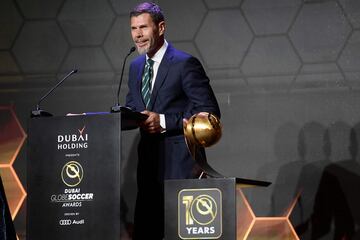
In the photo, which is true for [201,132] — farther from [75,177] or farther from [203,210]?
[75,177]

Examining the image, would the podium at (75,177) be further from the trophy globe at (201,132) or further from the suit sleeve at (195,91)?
the suit sleeve at (195,91)

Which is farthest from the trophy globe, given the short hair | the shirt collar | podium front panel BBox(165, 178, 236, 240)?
the short hair

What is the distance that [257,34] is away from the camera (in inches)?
168

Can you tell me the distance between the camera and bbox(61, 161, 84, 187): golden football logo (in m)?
2.86

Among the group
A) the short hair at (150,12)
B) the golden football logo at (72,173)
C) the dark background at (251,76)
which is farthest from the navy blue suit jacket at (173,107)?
the dark background at (251,76)

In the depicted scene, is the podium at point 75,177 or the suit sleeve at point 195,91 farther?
the suit sleeve at point 195,91

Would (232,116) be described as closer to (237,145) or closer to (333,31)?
A: (237,145)

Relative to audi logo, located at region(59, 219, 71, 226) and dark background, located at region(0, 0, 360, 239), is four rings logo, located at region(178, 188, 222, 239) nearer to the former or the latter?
audi logo, located at region(59, 219, 71, 226)

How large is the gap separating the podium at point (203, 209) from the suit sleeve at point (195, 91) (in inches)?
20.2

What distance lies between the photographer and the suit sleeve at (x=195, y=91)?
3.24 meters

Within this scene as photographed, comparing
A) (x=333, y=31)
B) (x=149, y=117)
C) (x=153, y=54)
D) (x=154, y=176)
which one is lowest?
(x=154, y=176)

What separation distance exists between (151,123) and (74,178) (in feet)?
1.40

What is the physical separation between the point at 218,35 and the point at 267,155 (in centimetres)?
80

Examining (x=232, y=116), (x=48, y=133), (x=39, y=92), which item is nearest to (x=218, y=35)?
(x=232, y=116)
